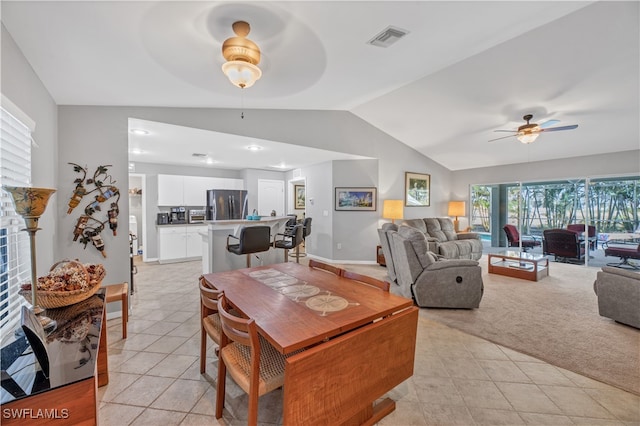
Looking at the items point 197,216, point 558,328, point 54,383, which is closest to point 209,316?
point 54,383

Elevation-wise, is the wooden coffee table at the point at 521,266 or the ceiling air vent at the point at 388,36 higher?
the ceiling air vent at the point at 388,36

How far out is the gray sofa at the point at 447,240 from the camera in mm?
5262

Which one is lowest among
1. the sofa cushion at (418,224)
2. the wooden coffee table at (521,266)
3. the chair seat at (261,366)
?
the wooden coffee table at (521,266)

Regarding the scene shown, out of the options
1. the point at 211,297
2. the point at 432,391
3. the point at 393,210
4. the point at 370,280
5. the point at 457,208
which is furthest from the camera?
the point at 457,208

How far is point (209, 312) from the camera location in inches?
82.3

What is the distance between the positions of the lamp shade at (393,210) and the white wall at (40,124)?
201 inches

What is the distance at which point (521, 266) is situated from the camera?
15.6 feet

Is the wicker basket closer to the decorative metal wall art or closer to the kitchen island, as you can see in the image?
the decorative metal wall art

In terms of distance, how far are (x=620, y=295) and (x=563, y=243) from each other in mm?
3519

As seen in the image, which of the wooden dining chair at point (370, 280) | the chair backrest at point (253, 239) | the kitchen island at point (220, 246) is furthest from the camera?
the kitchen island at point (220, 246)

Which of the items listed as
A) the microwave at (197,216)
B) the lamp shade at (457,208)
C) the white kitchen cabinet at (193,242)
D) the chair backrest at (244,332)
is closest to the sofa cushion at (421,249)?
the chair backrest at (244,332)

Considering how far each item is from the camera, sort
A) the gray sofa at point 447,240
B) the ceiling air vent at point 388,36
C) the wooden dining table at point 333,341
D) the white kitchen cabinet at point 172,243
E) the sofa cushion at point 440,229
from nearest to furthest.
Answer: the wooden dining table at point 333,341 → the ceiling air vent at point 388,36 → the gray sofa at point 447,240 → the white kitchen cabinet at point 172,243 → the sofa cushion at point 440,229

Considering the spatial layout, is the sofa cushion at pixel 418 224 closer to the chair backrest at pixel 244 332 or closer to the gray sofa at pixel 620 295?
the gray sofa at pixel 620 295

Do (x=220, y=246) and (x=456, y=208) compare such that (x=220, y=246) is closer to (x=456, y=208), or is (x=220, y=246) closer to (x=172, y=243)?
(x=172, y=243)
